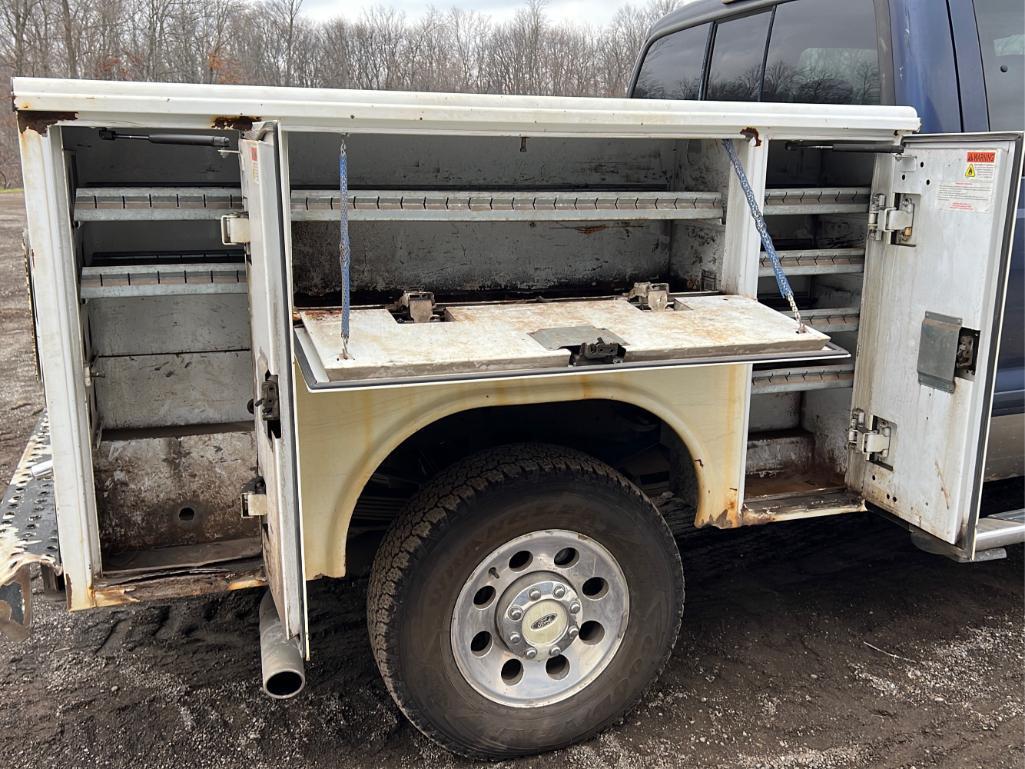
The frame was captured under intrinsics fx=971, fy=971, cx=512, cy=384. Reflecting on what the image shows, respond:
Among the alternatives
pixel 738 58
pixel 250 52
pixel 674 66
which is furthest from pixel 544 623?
pixel 250 52

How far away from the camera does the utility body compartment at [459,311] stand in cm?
250

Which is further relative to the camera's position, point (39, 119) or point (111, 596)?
point (111, 596)

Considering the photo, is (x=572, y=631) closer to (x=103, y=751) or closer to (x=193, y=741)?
(x=193, y=741)

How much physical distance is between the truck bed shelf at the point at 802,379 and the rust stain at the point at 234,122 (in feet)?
6.16

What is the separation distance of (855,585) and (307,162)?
9.37ft

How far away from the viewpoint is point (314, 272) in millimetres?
3484

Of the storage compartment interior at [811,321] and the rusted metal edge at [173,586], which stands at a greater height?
the storage compartment interior at [811,321]

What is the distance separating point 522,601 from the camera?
295 centimetres

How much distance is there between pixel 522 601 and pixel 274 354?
43.8 inches

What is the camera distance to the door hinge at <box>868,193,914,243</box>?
3203 mm

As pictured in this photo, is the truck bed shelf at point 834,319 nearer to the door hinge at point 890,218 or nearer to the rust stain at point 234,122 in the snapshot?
the door hinge at point 890,218

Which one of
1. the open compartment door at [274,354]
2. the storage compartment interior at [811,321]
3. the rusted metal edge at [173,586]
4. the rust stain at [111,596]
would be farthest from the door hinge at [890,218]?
the rust stain at [111,596]

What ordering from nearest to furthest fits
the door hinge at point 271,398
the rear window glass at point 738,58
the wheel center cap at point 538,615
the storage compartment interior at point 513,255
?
the door hinge at point 271,398 < the storage compartment interior at point 513,255 < the wheel center cap at point 538,615 < the rear window glass at point 738,58

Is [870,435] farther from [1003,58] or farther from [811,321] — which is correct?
[1003,58]
